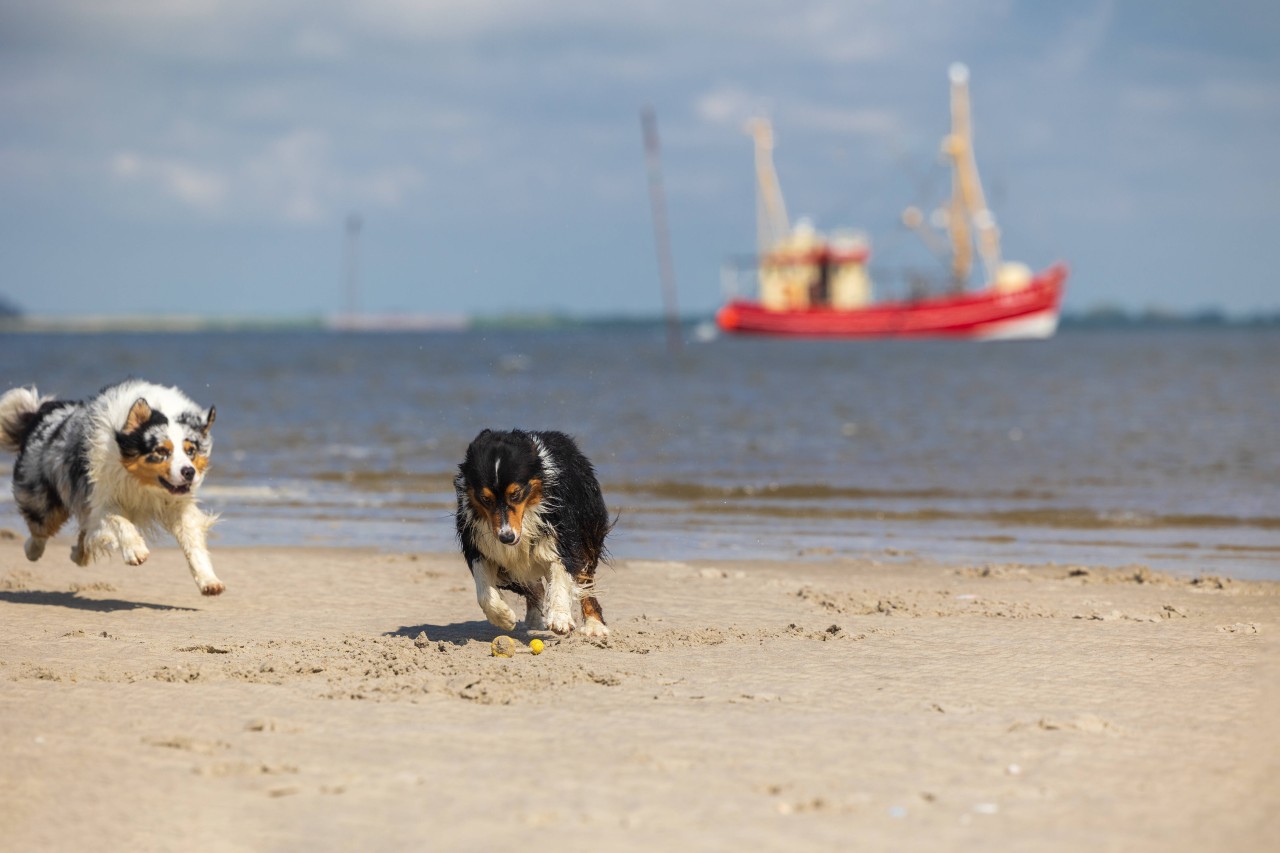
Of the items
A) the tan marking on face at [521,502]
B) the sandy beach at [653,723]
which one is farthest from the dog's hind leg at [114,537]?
the tan marking on face at [521,502]

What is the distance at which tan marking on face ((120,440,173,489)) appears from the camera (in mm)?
8086

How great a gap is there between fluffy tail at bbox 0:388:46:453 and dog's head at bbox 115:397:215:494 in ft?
5.60

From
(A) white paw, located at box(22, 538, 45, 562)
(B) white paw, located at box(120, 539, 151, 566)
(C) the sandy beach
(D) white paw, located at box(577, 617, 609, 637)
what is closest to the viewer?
(C) the sandy beach

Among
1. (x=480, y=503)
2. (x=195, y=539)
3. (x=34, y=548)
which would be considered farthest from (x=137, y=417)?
(x=480, y=503)

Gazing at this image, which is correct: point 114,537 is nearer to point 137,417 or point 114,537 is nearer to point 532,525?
point 137,417

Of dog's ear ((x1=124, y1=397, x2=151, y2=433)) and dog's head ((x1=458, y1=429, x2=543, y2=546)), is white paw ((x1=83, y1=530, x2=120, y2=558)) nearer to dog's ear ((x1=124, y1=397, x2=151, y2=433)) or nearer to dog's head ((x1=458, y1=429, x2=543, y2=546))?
dog's ear ((x1=124, y1=397, x2=151, y2=433))

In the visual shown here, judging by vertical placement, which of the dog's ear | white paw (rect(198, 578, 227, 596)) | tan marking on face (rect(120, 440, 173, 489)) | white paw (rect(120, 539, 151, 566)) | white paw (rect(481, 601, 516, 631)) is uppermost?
the dog's ear

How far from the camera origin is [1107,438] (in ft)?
67.3

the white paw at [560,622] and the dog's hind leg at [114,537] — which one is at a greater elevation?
the dog's hind leg at [114,537]

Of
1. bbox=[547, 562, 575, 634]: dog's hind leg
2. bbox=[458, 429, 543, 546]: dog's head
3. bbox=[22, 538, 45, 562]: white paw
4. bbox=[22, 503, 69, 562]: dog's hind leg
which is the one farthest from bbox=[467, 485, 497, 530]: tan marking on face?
bbox=[22, 538, 45, 562]: white paw

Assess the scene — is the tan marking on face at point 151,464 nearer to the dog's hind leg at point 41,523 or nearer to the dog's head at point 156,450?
the dog's head at point 156,450

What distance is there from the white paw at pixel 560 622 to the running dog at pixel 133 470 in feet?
7.67

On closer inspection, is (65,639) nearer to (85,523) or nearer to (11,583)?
(85,523)

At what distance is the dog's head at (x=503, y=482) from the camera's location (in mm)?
6766
